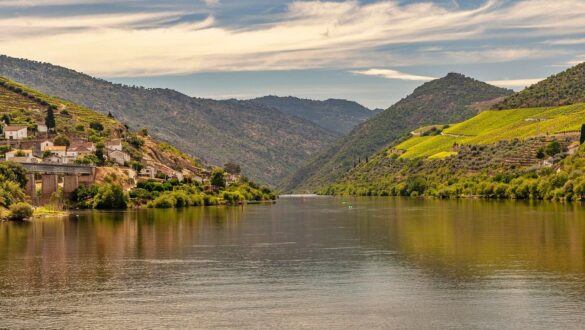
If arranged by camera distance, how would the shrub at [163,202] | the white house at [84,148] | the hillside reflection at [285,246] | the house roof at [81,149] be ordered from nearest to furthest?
1. the hillside reflection at [285,246]
2. the shrub at [163,202]
3. the white house at [84,148]
4. the house roof at [81,149]

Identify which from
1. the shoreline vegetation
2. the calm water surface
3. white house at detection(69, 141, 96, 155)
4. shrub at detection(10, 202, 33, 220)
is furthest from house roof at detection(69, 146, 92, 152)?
the calm water surface

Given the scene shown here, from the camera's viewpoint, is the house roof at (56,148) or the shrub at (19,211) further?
the house roof at (56,148)

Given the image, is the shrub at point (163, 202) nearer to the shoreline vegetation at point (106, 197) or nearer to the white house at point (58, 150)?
the shoreline vegetation at point (106, 197)

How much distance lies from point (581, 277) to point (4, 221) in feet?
287

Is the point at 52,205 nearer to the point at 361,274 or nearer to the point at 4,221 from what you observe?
the point at 4,221

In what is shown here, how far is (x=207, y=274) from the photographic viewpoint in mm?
64188

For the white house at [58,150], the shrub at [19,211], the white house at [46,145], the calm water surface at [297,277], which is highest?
the white house at [46,145]

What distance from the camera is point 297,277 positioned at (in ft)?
203

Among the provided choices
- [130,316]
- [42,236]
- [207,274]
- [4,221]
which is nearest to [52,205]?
[4,221]

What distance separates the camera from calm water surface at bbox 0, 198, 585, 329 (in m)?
47.7

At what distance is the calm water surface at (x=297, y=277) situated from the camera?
47719 mm

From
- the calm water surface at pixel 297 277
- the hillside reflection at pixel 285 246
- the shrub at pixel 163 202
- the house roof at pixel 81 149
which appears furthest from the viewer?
the house roof at pixel 81 149

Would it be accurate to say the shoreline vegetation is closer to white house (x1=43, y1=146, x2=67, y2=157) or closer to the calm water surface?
white house (x1=43, y1=146, x2=67, y2=157)

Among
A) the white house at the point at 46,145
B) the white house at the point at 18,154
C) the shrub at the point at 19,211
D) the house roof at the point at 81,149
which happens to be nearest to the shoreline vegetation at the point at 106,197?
the shrub at the point at 19,211
